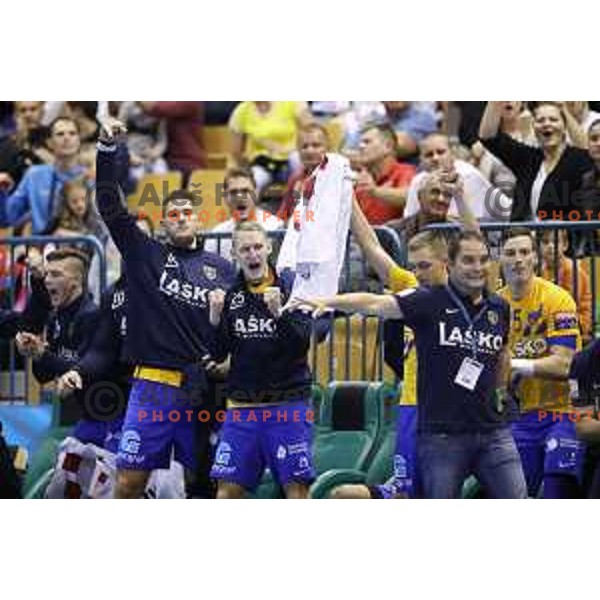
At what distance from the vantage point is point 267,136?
18.2 metres

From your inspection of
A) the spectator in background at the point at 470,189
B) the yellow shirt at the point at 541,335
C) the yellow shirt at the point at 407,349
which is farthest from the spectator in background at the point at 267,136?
the yellow shirt at the point at 541,335

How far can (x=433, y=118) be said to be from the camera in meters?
17.7

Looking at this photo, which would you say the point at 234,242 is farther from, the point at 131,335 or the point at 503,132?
the point at 503,132

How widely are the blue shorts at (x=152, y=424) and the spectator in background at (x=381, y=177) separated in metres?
1.84

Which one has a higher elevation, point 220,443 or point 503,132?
point 503,132

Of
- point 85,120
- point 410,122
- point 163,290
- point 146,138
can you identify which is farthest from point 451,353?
point 146,138

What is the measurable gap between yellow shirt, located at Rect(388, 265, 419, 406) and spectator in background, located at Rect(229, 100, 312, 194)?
3558mm

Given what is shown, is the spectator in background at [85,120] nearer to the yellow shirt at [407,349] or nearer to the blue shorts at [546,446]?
the yellow shirt at [407,349]

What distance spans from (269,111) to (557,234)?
3.94m

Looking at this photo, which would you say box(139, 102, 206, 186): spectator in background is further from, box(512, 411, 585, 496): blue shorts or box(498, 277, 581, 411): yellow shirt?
box(512, 411, 585, 496): blue shorts

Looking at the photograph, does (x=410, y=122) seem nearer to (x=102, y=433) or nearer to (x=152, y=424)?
(x=102, y=433)

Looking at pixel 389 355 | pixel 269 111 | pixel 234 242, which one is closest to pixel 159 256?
pixel 234 242

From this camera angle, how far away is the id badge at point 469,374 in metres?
13.9

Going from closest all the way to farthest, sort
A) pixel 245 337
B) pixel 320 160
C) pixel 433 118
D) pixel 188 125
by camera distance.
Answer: pixel 245 337, pixel 320 160, pixel 433 118, pixel 188 125
